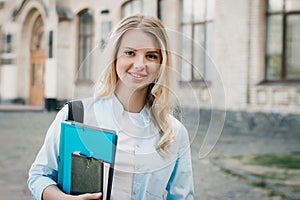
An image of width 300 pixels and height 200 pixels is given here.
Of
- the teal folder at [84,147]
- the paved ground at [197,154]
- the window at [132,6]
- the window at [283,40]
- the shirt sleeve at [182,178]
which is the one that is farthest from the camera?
the window at [132,6]

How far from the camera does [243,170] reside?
6012mm

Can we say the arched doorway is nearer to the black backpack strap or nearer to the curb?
the curb

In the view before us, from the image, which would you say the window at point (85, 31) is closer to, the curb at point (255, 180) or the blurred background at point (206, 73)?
the blurred background at point (206, 73)

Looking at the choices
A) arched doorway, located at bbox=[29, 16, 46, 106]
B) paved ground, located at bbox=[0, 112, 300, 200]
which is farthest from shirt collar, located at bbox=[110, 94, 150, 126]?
arched doorway, located at bbox=[29, 16, 46, 106]

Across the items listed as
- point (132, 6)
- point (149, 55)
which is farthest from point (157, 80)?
point (132, 6)

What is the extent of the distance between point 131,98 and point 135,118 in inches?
1.8

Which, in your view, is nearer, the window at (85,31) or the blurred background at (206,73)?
the blurred background at (206,73)

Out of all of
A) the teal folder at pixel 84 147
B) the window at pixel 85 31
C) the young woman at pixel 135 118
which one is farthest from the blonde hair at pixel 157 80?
the window at pixel 85 31

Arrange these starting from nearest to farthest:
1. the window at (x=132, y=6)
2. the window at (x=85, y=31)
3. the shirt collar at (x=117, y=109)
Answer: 1. the shirt collar at (x=117, y=109)
2. the window at (x=132, y=6)
3. the window at (x=85, y=31)

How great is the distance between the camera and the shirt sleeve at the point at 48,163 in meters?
1.25

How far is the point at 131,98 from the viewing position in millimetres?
1205

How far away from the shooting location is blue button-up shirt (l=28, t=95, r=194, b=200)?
1.17m

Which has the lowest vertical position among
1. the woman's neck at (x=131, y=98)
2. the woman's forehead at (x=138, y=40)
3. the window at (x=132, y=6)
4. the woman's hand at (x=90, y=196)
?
the woman's hand at (x=90, y=196)

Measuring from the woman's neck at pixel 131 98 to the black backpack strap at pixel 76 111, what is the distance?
0.09m
